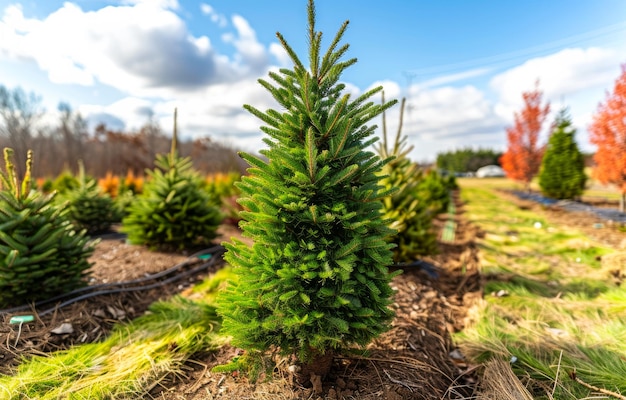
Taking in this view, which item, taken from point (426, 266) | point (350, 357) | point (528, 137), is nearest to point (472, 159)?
point (528, 137)

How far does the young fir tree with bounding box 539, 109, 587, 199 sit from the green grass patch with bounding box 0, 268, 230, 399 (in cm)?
1722

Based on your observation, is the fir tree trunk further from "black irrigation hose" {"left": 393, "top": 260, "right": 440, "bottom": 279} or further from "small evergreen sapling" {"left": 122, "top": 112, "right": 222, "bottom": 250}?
"small evergreen sapling" {"left": 122, "top": 112, "right": 222, "bottom": 250}

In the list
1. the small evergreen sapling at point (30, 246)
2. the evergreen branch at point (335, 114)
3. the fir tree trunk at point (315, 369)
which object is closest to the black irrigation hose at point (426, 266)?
the fir tree trunk at point (315, 369)

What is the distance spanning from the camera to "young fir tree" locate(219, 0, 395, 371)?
216 cm

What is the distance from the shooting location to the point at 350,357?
2.66 m

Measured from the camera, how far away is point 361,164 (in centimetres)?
239

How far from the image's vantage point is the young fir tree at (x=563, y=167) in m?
15.0

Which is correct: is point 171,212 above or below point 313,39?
→ below

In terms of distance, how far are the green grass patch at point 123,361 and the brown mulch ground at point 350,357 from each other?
5.3 inches

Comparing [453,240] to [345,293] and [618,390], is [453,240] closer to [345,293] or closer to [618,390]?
[618,390]

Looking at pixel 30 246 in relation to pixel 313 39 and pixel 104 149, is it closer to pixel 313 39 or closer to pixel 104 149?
pixel 313 39

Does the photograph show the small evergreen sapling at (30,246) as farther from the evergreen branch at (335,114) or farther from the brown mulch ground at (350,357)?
the evergreen branch at (335,114)

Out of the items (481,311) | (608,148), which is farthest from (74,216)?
(608,148)

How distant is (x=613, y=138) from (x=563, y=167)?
5.22 metres
